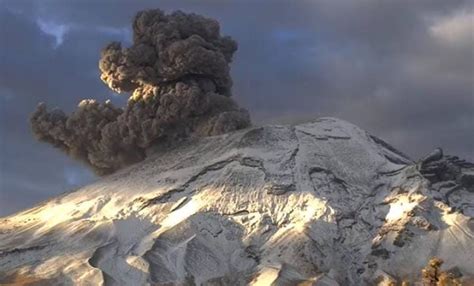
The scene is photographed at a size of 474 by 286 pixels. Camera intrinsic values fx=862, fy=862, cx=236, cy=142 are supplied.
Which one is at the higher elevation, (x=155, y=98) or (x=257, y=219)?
(x=155, y=98)

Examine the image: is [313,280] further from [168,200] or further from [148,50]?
[148,50]

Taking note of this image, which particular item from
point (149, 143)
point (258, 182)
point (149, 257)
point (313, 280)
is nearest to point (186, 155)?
point (149, 143)

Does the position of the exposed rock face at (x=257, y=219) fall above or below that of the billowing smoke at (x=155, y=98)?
below

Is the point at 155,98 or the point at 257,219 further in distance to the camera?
the point at 155,98

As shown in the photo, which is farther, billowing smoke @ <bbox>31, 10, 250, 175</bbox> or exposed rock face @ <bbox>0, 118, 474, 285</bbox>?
billowing smoke @ <bbox>31, 10, 250, 175</bbox>

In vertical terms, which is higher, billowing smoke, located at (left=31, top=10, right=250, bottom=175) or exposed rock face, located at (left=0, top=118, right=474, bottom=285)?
billowing smoke, located at (left=31, top=10, right=250, bottom=175)
